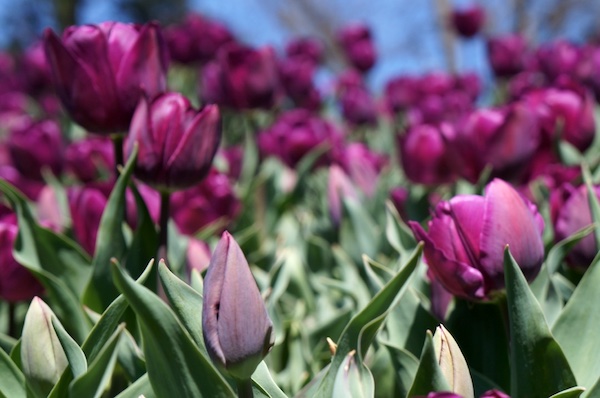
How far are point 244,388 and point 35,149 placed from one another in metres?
1.23

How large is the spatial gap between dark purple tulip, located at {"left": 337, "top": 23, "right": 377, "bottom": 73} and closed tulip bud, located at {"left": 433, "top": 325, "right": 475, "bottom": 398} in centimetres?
318

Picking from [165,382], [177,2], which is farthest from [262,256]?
[177,2]

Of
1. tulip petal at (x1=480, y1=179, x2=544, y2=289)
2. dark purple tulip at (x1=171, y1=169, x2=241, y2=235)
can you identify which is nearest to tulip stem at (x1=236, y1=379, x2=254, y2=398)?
tulip petal at (x1=480, y1=179, x2=544, y2=289)

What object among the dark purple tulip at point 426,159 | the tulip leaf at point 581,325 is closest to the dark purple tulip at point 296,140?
the dark purple tulip at point 426,159

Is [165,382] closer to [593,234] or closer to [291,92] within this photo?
[593,234]

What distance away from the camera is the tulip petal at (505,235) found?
74 centimetres

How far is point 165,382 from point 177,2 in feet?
65.5

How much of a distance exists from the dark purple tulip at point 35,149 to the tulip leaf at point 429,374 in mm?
1293

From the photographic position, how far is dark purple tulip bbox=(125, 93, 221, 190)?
0.90 m

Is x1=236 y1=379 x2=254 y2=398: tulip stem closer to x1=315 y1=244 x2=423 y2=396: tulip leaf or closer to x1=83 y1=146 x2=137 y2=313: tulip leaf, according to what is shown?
x1=315 y1=244 x2=423 y2=396: tulip leaf

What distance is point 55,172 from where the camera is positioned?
183 centimetres

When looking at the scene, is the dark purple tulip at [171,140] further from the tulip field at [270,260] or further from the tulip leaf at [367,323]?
the tulip leaf at [367,323]

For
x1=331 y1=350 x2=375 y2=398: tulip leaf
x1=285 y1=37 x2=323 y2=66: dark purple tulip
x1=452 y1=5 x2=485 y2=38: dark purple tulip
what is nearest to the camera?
x1=331 y1=350 x2=375 y2=398: tulip leaf

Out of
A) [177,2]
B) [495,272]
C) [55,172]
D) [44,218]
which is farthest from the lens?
[177,2]
